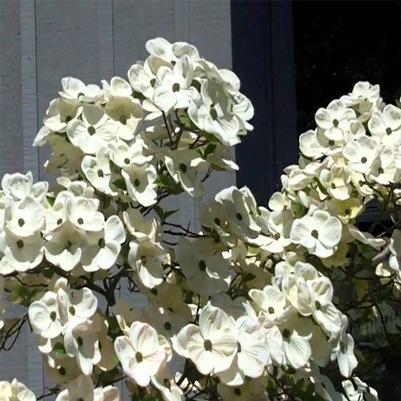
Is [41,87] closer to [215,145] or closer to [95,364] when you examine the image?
[215,145]

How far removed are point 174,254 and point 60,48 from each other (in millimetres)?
1222

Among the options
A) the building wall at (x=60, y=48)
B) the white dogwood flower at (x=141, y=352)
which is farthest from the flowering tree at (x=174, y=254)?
the building wall at (x=60, y=48)

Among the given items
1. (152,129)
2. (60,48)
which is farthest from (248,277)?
(60,48)

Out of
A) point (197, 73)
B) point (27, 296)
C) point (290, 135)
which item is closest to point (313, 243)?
point (197, 73)

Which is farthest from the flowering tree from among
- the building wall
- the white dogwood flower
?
the building wall

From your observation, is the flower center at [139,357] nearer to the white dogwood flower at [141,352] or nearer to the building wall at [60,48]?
the white dogwood flower at [141,352]

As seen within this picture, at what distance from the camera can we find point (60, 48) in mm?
2947

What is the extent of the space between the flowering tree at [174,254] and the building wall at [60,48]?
88 centimetres

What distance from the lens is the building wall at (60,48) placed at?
287cm

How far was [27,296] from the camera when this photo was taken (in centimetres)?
185

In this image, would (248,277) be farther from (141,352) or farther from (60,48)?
(60,48)

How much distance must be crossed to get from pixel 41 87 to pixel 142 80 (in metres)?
1.14

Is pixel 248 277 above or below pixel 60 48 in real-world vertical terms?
below

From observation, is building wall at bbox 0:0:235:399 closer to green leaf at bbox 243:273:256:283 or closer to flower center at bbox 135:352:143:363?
green leaf at bbox 243:273:256:283
